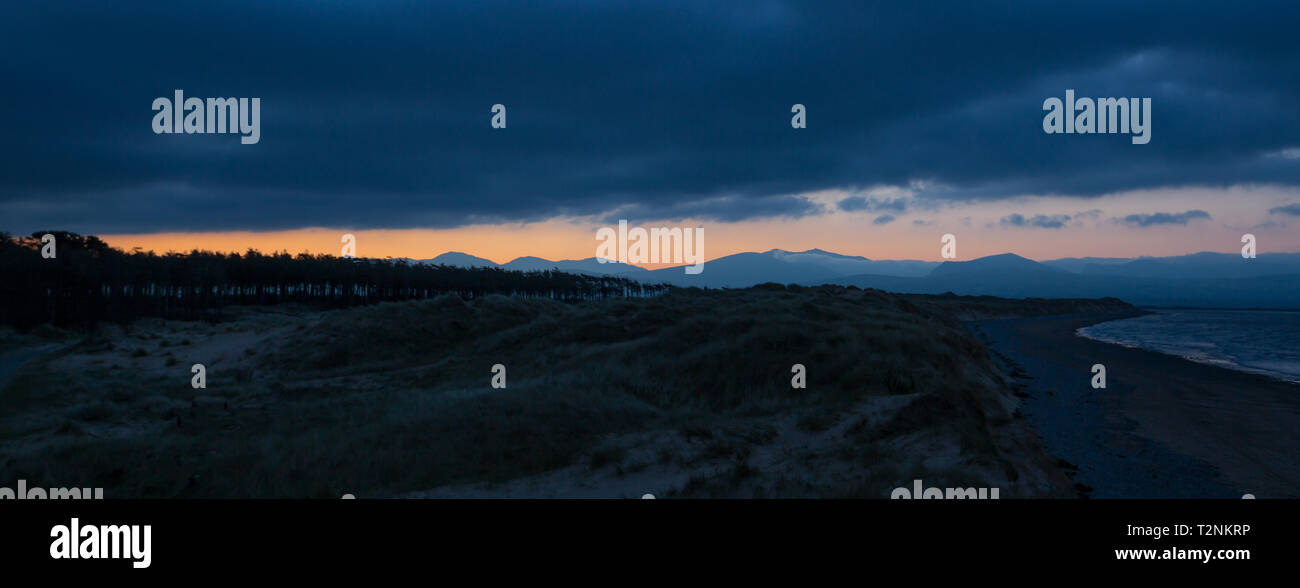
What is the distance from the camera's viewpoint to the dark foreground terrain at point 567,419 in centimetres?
1157

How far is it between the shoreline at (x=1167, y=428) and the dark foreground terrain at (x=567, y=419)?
3.20ft

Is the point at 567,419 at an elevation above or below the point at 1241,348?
above

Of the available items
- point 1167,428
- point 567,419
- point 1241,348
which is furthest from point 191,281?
point 1241,348

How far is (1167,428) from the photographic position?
57.3ft

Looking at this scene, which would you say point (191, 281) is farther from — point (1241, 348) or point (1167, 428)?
point (1241, 348)

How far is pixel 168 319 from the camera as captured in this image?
2712 inches

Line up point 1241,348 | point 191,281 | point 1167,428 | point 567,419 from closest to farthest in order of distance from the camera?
point 567,419 < point 1167,428 < point 1241,348 < point 191,281

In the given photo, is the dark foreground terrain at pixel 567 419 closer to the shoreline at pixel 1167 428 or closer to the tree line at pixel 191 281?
the shoreline at pixel 1167 428

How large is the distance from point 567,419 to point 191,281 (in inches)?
3232
